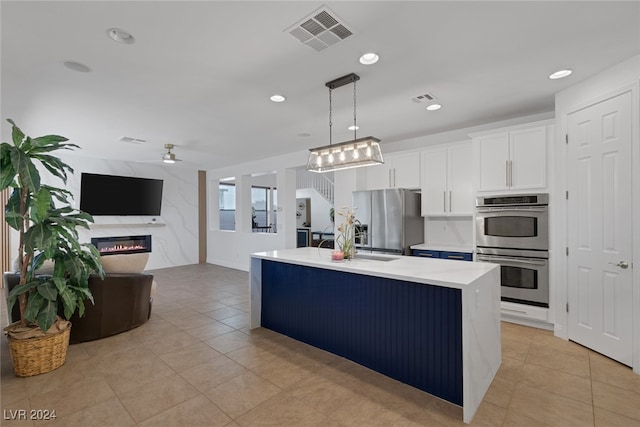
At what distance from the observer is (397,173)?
5000 millimetres

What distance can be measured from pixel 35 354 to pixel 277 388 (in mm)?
A: 2048

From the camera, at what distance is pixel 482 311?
7.52ft

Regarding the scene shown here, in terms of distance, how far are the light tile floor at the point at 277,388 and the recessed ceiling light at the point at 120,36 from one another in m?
2.64

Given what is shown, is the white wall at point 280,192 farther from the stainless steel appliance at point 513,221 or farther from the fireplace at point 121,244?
the fireplace at point 121,244

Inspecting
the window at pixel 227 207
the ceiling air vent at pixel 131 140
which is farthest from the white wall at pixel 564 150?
the window at pixel 227 207

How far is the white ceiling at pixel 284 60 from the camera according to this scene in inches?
79.7

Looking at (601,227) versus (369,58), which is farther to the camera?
(601,227)

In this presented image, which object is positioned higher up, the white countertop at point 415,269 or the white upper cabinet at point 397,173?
the white upper cabinet at point 397,173

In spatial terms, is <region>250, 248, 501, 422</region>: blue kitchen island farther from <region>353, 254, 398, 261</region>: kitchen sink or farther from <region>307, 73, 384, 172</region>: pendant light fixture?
<region>307, 73, 384, 172</region>: pendant light fixture

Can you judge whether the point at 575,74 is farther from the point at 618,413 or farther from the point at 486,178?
the point at 618,413

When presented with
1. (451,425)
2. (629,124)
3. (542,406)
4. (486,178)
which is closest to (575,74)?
(629,124)

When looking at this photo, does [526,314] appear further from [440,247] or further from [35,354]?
[35,354]

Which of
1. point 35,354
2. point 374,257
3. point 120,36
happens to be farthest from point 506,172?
point 35,354

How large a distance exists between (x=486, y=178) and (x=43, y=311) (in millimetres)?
4824
